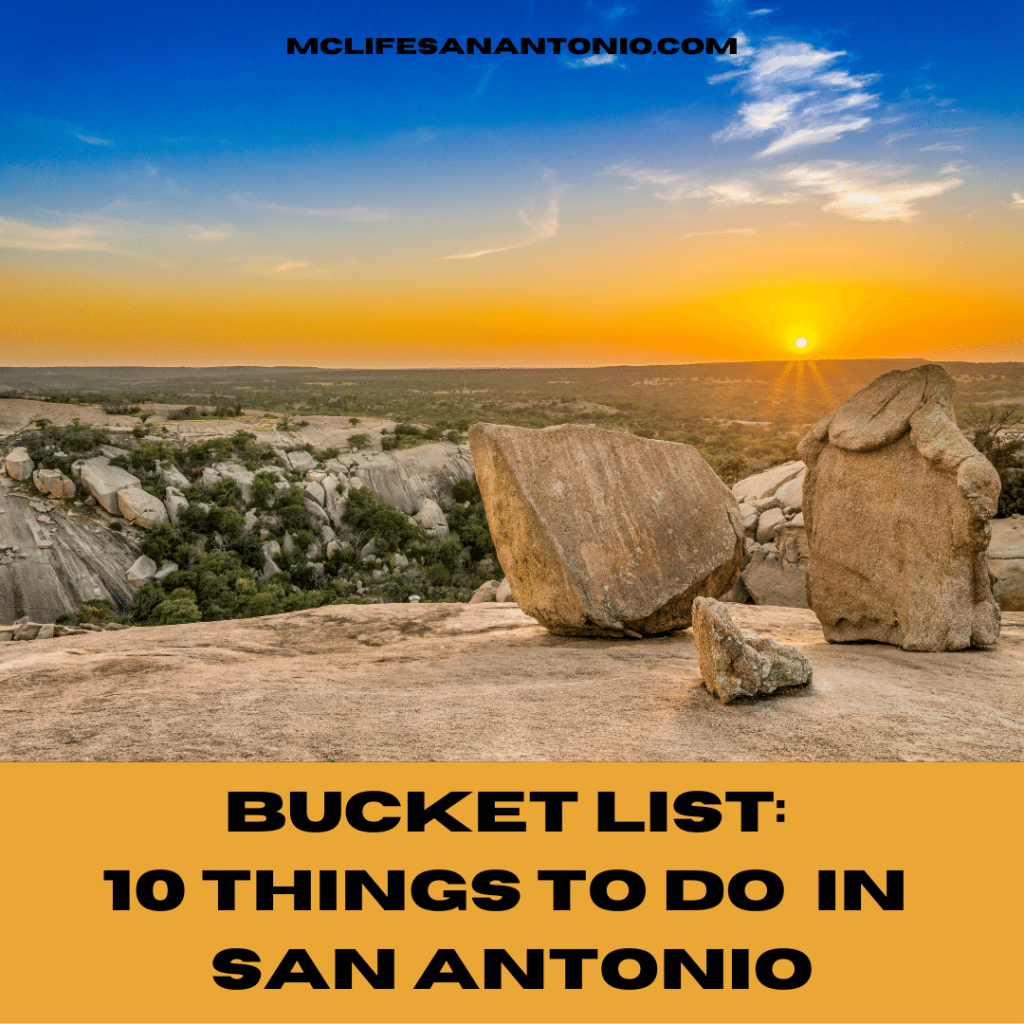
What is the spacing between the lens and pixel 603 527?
9.04 meters

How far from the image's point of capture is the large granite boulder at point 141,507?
2780 centimetres

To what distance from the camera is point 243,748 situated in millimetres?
4902

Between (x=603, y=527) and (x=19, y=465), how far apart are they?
26936 mm

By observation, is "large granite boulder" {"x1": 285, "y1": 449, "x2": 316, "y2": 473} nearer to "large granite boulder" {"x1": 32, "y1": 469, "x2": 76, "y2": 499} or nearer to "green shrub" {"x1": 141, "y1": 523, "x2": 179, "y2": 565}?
"green shrub" {"x1": 141, "y1": 523, "x2": 179, "y2": 565}

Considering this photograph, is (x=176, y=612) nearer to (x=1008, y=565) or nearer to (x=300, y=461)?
(x=300, y=461)

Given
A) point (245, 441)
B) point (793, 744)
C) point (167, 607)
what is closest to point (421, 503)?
point (245, 441)

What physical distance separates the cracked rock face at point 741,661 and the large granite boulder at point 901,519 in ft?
8.51

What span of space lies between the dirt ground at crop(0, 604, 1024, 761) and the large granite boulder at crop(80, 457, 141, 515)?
20978mm

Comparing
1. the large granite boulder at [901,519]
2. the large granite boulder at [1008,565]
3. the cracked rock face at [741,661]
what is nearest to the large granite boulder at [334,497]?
the large granite boulder at [1008,565]

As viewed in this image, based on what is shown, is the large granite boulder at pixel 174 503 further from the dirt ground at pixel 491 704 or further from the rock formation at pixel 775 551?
the rock formation at pixel 775 551

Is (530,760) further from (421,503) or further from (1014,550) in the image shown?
(421,503)

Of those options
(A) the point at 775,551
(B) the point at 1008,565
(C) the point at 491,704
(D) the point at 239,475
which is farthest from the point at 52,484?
(B) the point at 1008,565

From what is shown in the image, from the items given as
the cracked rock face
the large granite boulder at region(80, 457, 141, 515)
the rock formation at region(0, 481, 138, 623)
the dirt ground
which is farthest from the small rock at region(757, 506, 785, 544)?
the large granite boulder at region(80, 457, 141, 515)

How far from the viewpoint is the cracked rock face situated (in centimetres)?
583
